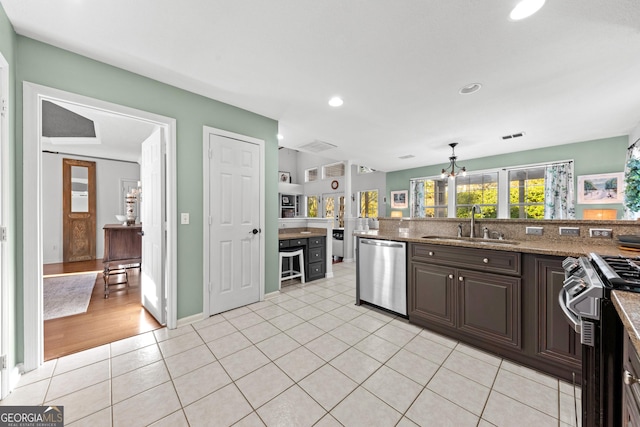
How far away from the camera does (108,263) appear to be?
3.62 m

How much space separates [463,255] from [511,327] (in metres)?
0.63

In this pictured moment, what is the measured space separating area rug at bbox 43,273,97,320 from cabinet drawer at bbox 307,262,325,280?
300 cm

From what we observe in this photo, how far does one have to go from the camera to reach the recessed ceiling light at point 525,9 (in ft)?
4.92

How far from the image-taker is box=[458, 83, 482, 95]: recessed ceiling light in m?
2.51

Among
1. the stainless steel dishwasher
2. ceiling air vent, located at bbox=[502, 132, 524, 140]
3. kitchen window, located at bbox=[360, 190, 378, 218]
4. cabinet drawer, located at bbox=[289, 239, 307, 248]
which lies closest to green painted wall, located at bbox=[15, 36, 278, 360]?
cabinet drawer, located at bbox=[289, 239, 307, 248]

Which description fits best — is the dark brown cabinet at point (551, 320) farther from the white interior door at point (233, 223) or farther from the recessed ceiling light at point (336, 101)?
the white interior door at point (233, 223)

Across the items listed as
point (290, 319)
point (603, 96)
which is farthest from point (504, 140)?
point (290, 319)

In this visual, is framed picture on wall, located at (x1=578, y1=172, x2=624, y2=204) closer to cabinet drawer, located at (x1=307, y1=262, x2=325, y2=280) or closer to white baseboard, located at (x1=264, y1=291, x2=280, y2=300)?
cabinet drawer, located at (x1=307, y1=262, x2=325, y2=280)

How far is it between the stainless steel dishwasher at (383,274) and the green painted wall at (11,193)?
9.75 feet

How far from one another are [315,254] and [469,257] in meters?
2.67

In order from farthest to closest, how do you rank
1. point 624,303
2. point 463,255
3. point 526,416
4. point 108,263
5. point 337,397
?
1. point 108,263
2. point 463,255
3. point 337,397
4. point 526,416
5. point 624,303

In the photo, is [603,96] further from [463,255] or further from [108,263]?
[108,263]

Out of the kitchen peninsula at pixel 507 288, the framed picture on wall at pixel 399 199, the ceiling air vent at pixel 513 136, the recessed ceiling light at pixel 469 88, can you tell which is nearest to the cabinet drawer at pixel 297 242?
the kitchen peninsula at pixel 507 288

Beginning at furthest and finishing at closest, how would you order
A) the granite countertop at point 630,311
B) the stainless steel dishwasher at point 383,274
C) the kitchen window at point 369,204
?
Result: the kitchen window at point 369,204 < the stainless steel dishwasher at point 383,274 < the granite countertop at point 630,311
